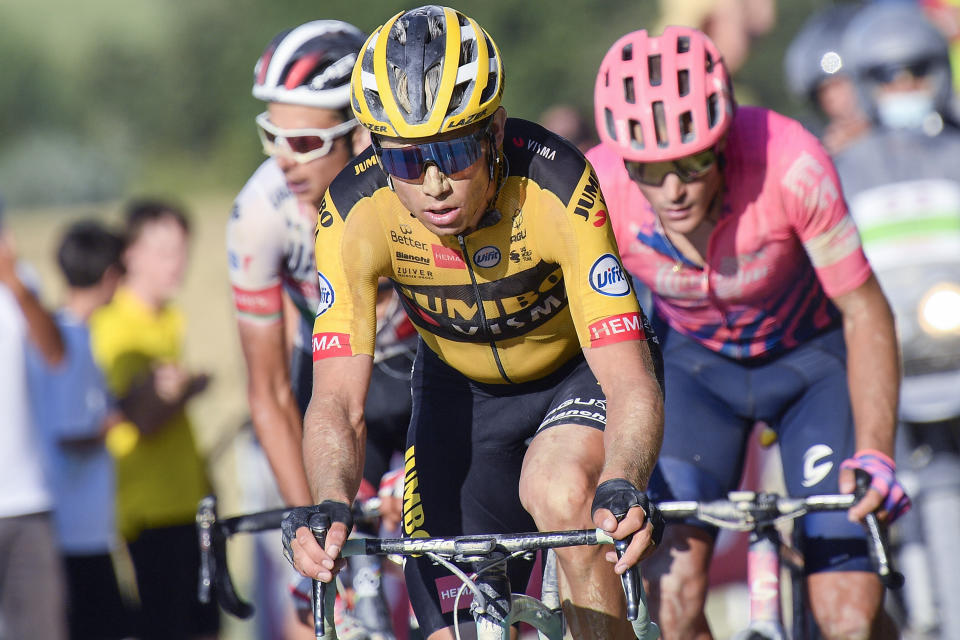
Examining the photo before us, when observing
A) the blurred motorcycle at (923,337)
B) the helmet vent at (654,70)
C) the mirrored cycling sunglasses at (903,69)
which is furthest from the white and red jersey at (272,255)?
the mirrored cycling sunglasses at (903,69)

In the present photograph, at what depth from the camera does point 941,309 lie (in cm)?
772

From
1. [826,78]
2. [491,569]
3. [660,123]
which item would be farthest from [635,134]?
[826,78]

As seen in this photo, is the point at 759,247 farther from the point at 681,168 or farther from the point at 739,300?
the point at 681,168

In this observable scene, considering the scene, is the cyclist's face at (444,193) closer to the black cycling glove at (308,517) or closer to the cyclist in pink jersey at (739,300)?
the black cycling glove at (308,517)

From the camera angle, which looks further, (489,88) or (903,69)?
(903,69)

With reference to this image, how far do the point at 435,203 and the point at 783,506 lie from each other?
171 centimetres

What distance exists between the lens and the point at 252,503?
30.0 ft

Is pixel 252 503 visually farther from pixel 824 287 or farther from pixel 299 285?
pixel 824 287

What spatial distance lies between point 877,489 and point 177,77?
43656 millimetres

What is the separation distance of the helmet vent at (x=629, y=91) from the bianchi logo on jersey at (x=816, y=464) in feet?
5.20

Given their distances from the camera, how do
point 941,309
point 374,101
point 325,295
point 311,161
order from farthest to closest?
point 941,309 < point 311,161 < point 325,295 < point 374,101

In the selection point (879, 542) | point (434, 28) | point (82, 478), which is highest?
point (434, 28)

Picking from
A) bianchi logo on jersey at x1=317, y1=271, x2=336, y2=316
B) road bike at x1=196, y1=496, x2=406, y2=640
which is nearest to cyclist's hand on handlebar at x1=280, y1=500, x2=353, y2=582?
road bike at x1=196, y1=496, x2=406, y2=640

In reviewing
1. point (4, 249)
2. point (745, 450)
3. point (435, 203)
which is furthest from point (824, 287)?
point (4, 249)
